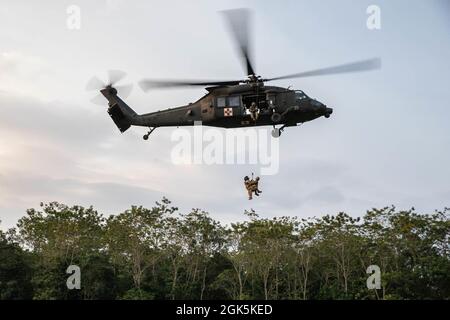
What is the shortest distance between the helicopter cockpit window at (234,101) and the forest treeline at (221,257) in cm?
2948

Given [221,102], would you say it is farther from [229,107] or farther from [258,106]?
[258,106]

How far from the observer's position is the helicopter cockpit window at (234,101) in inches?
1086

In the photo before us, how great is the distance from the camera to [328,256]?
5772 cm

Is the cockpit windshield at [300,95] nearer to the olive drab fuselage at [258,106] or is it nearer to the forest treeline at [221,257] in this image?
the olive drab fuselage at [258,106]

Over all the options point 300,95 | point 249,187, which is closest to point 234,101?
point 300,95

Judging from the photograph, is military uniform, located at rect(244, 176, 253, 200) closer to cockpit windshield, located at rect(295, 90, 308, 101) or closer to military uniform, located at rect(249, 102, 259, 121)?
military uniform, located at rect(249, 102, 259, 121)

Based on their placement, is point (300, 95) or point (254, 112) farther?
point (300, 95)

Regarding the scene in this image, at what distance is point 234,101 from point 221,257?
36.3 metres

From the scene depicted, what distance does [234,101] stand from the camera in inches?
1088

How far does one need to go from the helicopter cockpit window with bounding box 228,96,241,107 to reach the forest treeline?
29482 mm

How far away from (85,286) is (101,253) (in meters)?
4.81

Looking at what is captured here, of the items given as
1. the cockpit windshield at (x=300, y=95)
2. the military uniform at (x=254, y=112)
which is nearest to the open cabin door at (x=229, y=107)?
the military uniform at (x=254, y=112)
